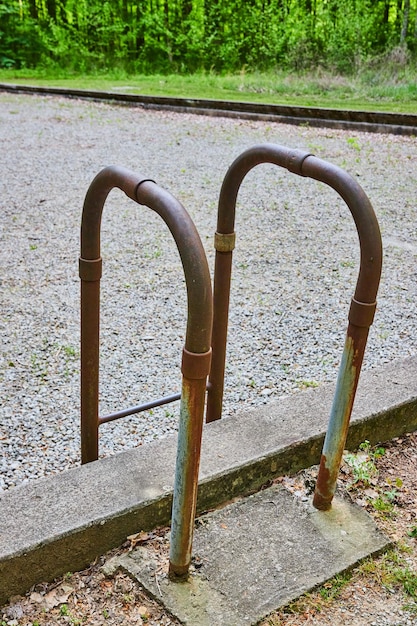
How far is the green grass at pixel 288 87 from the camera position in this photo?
37.0 feet

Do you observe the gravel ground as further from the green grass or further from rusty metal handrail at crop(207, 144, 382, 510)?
the green grass

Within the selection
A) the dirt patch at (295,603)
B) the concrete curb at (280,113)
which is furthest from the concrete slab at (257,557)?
the concrete curb at (280,113)

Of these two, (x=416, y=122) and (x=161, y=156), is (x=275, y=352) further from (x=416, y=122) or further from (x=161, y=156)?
(x=416, y=122)

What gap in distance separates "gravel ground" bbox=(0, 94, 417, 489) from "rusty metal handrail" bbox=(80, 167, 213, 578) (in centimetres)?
77

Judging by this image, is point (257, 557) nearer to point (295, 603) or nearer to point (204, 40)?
point (295, 603)

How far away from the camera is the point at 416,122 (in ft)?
29.3

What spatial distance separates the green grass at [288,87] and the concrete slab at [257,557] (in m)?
8.97

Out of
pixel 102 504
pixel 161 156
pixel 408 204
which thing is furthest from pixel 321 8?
pixel 102 504

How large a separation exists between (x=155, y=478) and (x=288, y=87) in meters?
12.3

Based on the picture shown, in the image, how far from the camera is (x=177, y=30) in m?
19.2

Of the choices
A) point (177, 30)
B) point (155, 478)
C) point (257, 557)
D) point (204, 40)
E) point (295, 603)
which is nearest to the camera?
point (295, 603)

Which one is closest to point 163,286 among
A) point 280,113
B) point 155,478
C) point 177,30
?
point 155,478

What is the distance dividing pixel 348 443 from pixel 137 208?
3.75 m

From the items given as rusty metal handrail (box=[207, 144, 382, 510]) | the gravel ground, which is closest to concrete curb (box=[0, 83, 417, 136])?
the gravel ground
